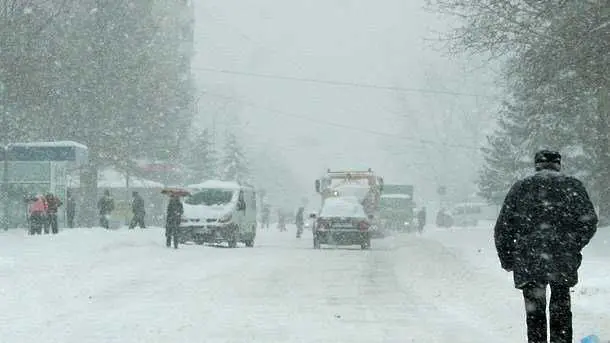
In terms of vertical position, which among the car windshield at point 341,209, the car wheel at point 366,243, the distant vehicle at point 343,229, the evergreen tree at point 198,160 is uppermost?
the evergreen tree at point 198,160

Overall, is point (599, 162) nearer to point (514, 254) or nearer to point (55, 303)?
point (55, 303)

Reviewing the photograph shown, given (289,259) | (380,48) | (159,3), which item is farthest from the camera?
(380,48)

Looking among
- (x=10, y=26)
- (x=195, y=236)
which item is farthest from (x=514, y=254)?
(x=10, y=26)

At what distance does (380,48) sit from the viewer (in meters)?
162

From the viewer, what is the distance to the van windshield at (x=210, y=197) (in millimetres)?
38031

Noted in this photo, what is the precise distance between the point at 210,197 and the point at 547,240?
29.5m

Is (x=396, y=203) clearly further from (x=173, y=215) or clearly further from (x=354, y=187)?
(x=173, y=215)

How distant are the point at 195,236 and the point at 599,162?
1388 cm

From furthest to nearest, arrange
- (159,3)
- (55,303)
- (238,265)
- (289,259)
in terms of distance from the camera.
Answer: (159,3) → (289,259) → (238,265) → (55,303)

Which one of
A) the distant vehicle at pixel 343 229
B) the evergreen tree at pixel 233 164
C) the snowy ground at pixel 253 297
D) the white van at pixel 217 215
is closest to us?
the snowy ground at pixel 253 297

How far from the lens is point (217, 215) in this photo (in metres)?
36.5

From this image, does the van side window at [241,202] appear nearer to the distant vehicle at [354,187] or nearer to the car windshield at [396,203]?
the distant vehicle at [354,187]

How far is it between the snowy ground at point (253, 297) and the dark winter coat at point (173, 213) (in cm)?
271

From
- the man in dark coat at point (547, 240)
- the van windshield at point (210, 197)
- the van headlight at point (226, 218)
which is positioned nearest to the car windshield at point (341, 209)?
the van windshield at point (210, 197)
